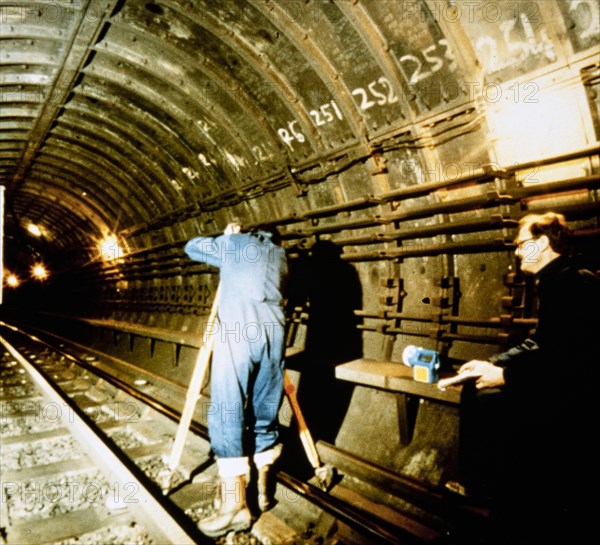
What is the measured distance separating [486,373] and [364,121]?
130 inches

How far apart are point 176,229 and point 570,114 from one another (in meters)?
8.32

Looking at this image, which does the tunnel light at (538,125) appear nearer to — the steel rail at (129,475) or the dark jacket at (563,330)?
the dark jacket at (563,330)

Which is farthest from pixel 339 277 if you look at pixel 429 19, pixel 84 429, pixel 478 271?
pixel 84 429

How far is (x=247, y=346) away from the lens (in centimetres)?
358

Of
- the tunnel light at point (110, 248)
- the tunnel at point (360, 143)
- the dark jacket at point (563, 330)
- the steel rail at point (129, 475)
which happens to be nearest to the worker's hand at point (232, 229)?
the tunnel at point (360, 143)

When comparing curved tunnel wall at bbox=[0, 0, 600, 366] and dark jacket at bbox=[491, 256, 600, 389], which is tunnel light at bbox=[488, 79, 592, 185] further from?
dark jacket at bbox=[491, 256, 600, 389]

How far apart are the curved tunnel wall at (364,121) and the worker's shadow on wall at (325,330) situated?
0.08 meters

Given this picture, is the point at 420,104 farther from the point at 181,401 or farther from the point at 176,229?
the point at 176,229

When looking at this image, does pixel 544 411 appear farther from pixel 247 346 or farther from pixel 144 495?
pixel 144 495

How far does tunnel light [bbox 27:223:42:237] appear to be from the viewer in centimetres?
1934

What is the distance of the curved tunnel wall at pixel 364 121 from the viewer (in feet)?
12.1

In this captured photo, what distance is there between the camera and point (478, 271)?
15.0 ft

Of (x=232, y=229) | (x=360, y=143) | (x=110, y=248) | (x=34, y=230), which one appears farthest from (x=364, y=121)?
Answer: (x=34, y=230)

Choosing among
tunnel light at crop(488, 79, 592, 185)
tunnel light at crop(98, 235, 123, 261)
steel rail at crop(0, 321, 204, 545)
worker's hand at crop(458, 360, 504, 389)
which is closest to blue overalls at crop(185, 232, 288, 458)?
steel rail at crop(0, 321, 204, 545)
